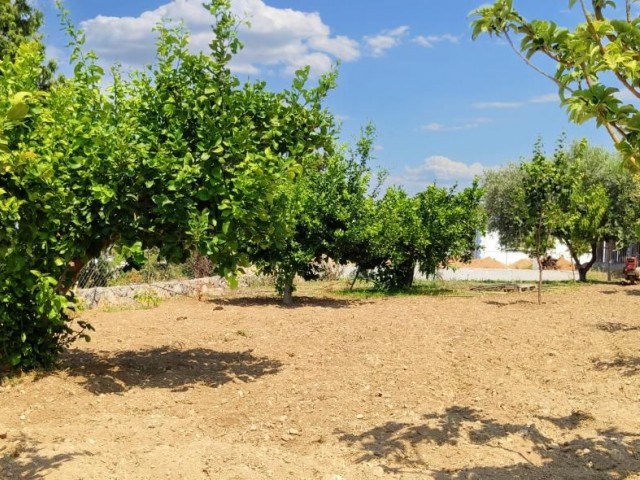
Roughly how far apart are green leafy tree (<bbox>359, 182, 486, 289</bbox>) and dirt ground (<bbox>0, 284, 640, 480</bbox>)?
7.67 metres

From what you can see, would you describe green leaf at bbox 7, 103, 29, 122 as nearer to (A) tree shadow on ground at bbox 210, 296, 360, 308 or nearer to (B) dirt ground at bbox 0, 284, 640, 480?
(B) dirt ground at bbox 0, 284, 640, 480

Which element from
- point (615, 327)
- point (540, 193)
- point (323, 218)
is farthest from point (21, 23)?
point (615, 327)

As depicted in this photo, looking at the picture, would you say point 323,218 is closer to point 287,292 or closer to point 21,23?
point 287,292

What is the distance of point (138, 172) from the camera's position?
5.90m

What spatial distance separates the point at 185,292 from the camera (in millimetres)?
15609

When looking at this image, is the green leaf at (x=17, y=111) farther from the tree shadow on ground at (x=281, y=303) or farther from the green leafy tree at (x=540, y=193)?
the green leafy tree at (x=540, y=193)

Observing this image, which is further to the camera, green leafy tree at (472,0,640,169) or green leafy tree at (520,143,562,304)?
green leafy tree at (520,143,562,304)

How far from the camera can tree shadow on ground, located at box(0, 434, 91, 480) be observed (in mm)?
4234

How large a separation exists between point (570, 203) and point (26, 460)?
1641cm

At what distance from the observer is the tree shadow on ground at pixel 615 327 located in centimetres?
1007

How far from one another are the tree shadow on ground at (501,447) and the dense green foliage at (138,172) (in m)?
2.17

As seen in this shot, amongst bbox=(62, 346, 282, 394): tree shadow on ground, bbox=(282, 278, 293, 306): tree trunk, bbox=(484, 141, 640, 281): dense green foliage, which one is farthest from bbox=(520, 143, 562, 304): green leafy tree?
bbox=(62, 346, 282, 394): tree shadow on ground

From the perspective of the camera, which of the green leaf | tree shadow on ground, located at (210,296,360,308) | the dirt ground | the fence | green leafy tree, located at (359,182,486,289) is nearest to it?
the green leaf

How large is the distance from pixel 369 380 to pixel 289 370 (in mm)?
949
